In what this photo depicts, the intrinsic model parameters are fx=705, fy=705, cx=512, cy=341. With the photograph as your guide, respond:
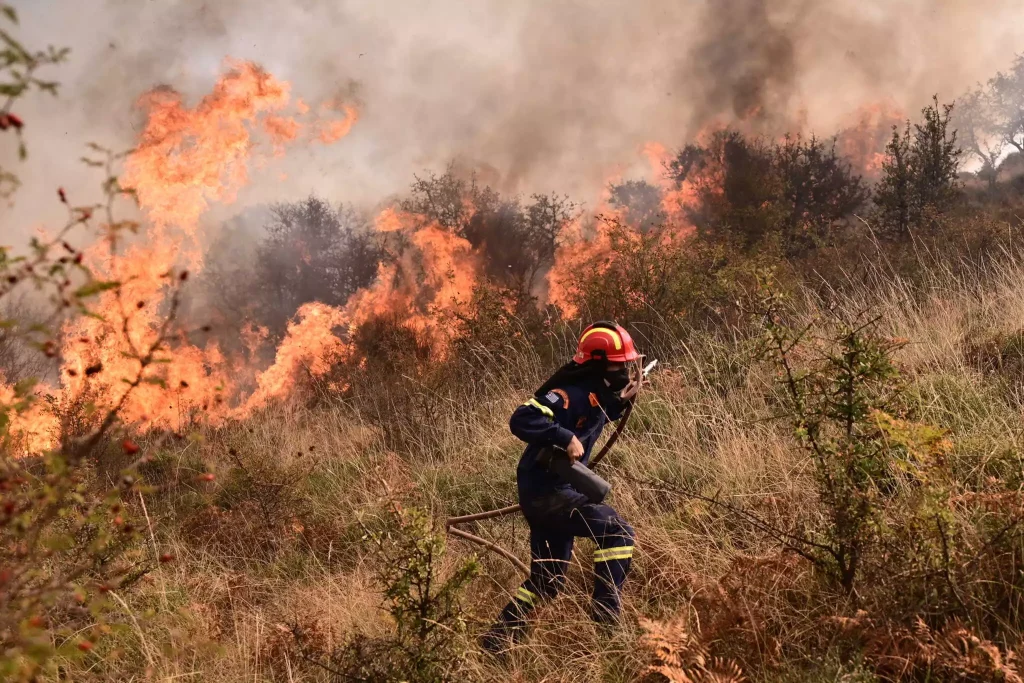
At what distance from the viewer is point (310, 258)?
20.1 meters

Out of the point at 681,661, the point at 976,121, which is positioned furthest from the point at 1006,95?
the point at 681,661

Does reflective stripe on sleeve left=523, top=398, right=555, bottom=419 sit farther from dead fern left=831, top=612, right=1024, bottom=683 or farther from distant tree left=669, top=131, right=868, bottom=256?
distant tree left=669, top=131, right=868, bottom=256

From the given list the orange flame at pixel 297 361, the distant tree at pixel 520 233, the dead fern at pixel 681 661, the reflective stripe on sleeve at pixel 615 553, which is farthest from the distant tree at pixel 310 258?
the dead fern at pixel 681 661

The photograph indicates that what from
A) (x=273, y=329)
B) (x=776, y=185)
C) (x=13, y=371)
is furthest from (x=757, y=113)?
(x=13, y=371)

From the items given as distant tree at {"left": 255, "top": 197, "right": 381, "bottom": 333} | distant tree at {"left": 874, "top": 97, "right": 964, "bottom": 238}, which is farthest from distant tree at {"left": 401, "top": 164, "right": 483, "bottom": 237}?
distant tree at {"left": 874, "top": 97, "right": 964, "bottom": 238}

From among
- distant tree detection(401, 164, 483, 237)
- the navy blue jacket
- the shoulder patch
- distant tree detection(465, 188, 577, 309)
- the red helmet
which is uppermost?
distant tree detection(401, 164, 483, 237)

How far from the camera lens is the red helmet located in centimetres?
346

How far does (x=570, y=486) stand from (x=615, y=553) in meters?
0.39

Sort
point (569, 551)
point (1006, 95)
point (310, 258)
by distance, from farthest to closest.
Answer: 1. point (1006, 95)
2. point (310, 258)
3. point (569, 551)

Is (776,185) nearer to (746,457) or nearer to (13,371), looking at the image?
(746,457)

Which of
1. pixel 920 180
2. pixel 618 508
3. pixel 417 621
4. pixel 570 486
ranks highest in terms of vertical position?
pixel 920 180

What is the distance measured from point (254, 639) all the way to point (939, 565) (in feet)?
10.4

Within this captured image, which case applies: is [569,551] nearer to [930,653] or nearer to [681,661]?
[681,661]

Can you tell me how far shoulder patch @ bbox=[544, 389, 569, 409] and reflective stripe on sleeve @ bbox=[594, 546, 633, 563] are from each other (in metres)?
0.70
